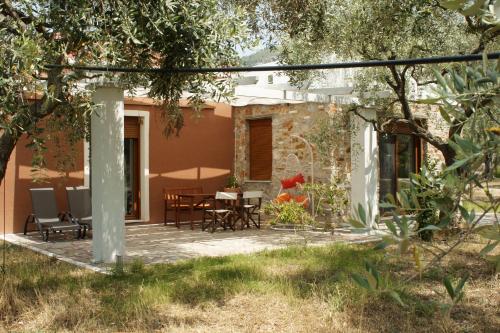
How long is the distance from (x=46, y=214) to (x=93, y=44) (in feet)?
21.3

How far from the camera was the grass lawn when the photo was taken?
450cm

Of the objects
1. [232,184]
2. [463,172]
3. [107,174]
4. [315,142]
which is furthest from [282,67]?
[232,184]

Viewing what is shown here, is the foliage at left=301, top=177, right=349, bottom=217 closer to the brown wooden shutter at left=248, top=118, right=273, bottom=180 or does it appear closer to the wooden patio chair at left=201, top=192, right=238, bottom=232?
the wooden patio chair at left=201, top=192, right=238, bottom=232

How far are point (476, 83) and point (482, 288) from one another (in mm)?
4830

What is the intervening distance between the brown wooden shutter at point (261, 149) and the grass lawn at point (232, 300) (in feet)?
20.6

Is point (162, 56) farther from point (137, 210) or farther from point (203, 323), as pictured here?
point (137, 210)

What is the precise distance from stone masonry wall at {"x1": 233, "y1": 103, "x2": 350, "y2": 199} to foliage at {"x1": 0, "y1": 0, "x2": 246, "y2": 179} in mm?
6532

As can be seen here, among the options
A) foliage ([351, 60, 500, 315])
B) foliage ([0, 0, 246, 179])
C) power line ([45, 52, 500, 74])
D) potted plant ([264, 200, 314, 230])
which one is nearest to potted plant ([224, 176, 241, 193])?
potted plant ([264, 200, 314, 230])

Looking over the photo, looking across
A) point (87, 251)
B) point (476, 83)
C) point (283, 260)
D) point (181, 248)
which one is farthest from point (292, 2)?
point (476, 83)

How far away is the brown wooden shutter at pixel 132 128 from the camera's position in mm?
12047

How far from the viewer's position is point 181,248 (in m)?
8.68

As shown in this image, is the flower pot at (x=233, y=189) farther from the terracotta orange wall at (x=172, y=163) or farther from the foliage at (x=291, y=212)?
the foliage at (x=291, y=212)

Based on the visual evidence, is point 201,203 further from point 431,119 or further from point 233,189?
point 431,119

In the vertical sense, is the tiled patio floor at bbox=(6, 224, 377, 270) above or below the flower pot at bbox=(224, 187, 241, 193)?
below
